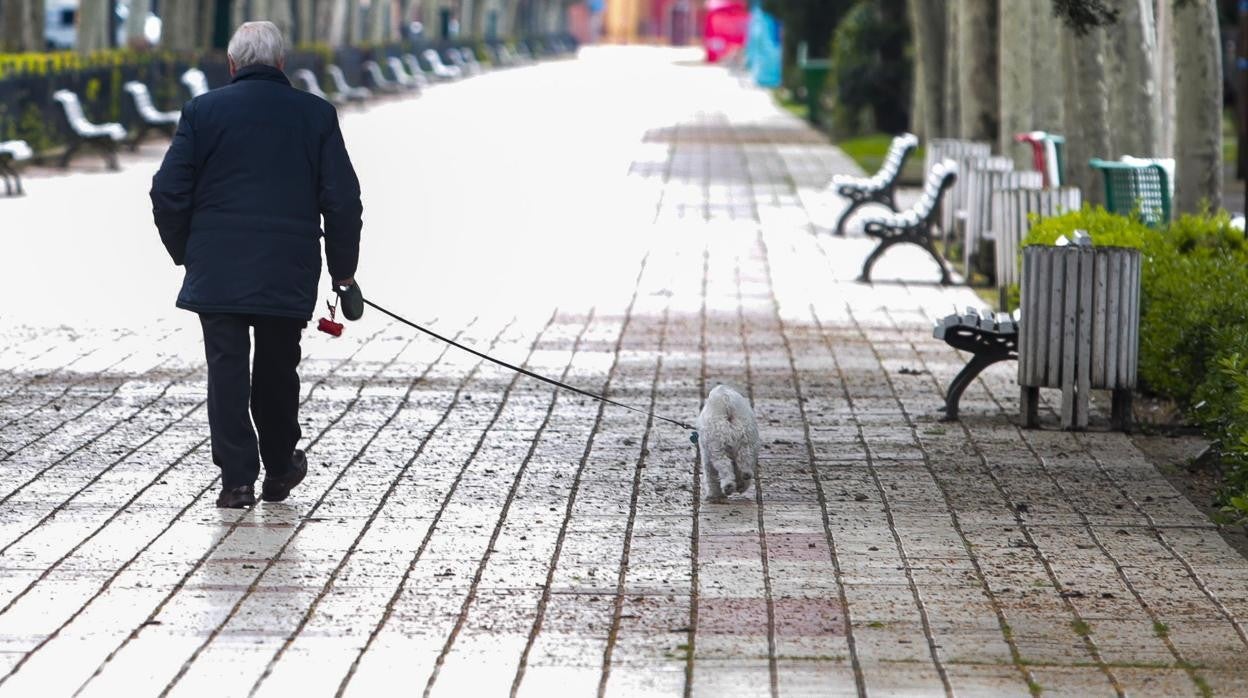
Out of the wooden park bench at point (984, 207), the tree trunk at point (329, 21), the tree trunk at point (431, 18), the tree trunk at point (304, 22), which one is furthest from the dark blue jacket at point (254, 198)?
the tree trunk at point (431, 18)

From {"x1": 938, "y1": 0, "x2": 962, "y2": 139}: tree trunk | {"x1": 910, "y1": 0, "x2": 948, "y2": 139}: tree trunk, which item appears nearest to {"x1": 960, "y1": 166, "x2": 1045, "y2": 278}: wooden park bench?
{"x1": 938, "y1": 0, "x2": 962, "y2": 139}: tree trunk

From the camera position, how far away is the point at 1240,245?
37.4ft

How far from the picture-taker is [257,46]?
7.58m

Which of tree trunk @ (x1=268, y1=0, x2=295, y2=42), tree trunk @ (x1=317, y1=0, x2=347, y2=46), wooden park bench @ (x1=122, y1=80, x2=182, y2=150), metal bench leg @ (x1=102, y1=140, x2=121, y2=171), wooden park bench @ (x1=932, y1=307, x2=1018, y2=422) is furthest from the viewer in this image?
tree trunk @ (x1=317, y1=0, x2=347, y2=46)

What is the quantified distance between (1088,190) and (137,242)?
24.1 ft

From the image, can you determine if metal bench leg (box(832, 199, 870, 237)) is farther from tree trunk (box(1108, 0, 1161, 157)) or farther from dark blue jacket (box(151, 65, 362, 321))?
dark blue jacket (box(151, 65, 362, 321))

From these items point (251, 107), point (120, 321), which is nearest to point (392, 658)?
point (251, 107)

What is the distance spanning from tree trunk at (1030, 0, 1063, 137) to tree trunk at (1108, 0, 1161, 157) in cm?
120

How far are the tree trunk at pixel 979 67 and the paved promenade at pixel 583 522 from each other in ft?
16.1

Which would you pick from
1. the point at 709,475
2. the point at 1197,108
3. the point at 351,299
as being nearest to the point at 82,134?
the point at 1197,108

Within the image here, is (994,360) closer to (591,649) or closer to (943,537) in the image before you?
(943,537)

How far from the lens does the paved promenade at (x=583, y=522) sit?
568 cm

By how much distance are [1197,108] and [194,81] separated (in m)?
22.5

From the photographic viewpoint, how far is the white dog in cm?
770
